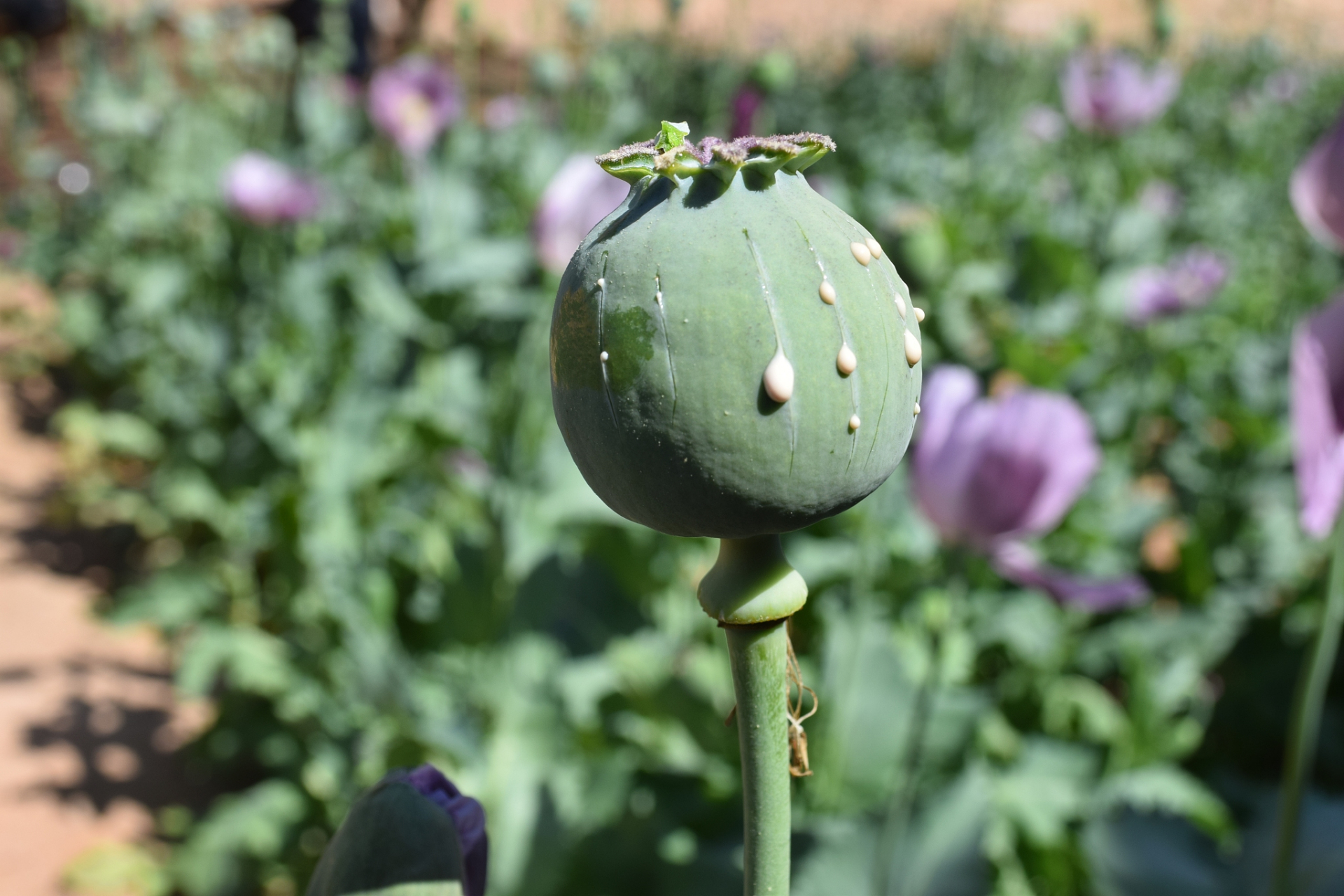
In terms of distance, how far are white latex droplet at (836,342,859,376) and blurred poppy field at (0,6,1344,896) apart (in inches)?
18.0

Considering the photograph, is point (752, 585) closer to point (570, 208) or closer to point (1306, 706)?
point (1306, 706)

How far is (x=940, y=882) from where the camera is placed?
105 centimetres

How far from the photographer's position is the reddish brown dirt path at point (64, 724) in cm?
195

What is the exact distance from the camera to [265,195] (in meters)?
2.52

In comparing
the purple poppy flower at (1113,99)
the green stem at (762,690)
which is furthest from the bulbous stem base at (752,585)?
the purple poppy flower at (1113,99)

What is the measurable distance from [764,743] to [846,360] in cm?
9

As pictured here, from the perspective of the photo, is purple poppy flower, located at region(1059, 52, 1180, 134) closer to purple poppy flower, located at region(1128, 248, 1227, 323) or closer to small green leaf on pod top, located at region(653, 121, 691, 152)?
purple poppy flower, located at region(1128, 248, 1227, 323)

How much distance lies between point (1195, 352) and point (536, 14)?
67.6 inches

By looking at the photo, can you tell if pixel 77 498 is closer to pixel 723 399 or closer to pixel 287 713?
pixel 287 713

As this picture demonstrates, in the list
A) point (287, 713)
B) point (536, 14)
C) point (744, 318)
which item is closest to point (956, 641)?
point (287, 713)

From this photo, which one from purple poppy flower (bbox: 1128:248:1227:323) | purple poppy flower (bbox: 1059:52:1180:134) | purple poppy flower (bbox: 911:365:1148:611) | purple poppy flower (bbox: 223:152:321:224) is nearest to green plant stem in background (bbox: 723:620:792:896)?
purple poppy flower (bbox: 911:365:1148:611)

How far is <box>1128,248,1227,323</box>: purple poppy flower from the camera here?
7.40ft

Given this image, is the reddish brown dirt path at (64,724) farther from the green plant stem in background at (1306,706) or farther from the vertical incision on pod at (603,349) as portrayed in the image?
the vertical incision on pod at (603,349)

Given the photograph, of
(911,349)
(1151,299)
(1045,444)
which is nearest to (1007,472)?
(1045,444)
